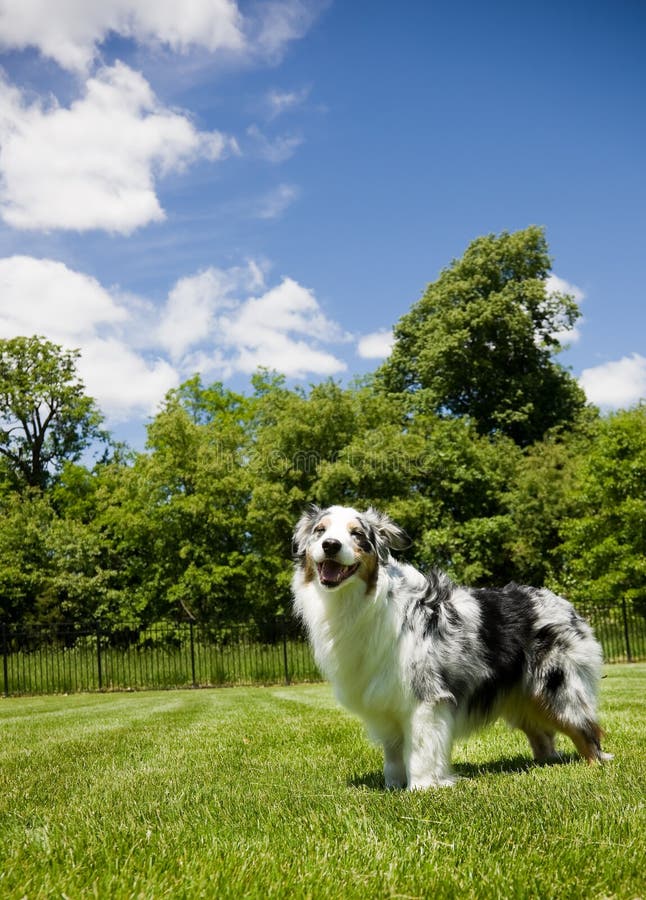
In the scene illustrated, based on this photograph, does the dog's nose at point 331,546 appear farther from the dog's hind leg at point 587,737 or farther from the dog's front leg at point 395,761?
the dog's hind leg at point 587,737

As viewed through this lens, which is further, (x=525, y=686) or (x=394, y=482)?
(x=394, y=482)

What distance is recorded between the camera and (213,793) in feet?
14.3

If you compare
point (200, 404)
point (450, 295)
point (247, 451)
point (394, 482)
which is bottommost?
point (394, 482)

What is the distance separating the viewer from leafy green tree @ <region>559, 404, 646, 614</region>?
24297 millimetres

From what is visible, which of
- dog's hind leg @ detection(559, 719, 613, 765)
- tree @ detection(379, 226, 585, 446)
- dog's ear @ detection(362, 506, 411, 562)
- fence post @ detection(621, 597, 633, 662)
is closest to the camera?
dog's ear @ detection(362, 506, 411, 562)

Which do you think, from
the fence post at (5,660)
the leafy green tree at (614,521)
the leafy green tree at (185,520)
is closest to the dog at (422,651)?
the fence post at (5,660)

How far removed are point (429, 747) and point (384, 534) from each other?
4.48ft

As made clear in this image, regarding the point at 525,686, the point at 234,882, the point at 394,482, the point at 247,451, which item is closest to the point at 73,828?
the point at 234,882

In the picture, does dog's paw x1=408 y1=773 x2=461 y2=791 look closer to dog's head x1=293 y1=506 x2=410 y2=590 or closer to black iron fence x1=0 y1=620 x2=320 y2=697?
dog's head x1=293 y1=506 x2=410 y2=590

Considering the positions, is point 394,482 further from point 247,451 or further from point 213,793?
point 213,793

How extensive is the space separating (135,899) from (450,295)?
124 feet

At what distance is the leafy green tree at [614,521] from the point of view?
79.7 ft

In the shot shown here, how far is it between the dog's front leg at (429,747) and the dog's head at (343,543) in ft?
2.87

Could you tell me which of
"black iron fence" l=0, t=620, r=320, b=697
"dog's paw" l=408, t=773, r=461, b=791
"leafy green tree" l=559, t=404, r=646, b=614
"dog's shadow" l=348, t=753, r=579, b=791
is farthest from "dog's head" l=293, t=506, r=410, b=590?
"leafy green tree" l=559, t=404, r=646, b=614
